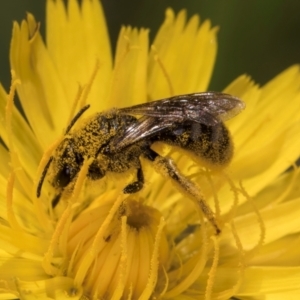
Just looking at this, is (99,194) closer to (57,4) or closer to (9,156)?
(9,156)

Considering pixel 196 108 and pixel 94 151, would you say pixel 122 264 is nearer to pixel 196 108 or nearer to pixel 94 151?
pixel 94 151

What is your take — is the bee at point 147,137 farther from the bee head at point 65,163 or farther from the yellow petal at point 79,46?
the yellow petal at point 79,46

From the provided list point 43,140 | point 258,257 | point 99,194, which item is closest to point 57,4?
point 43,140

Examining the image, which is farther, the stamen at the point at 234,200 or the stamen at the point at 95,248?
the stamen at the point at 234,200

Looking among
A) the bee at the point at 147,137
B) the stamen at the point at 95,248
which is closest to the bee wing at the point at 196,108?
the bee at the point at 147,137

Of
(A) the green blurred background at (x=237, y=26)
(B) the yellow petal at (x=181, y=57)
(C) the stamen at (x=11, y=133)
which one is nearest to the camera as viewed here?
(C) the stamen at (x=11, y=133)

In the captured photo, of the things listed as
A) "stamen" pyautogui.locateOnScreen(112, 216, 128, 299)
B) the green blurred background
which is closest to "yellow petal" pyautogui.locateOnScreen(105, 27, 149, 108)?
the green blurred background

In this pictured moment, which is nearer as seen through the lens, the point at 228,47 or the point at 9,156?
the point at 9,156
